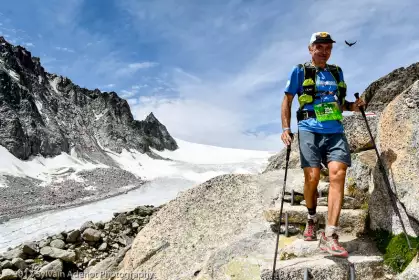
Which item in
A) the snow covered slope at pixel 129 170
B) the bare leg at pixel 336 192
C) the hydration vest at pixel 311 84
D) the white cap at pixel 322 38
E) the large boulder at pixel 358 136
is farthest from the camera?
the snow covered slope at pixel 129 170

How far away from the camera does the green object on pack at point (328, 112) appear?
5887mm

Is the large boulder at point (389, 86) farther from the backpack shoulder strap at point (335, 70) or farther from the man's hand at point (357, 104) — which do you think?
the backpack shoulder strap at point (335, 70)

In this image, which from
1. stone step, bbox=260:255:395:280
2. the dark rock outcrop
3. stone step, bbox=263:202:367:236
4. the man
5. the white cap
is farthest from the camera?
the dark rock outcrop

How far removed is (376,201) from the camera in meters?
6.54

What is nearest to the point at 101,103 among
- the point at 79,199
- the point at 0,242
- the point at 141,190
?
the point at 141,190

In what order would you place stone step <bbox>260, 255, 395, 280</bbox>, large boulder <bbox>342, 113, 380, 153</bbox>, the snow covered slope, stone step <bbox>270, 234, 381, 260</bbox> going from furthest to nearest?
the snow covered slope < large boulder <bbox>342, 113, 380, 153</bbox> < stone step <bbox>270, 234, 381, 260</bbox> < stone step <bbox>260, 255, 395, 280</bbox>

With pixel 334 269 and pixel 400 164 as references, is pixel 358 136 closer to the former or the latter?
pixel 400 164

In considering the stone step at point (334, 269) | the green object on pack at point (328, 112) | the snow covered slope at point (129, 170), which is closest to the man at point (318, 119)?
the green object on pack at point (328, 112)

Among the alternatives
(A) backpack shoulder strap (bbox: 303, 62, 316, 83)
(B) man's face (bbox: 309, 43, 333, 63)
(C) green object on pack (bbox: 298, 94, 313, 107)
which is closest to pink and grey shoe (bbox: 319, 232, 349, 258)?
(C) green object on pack (bbox: 298, 94, 313, 107)

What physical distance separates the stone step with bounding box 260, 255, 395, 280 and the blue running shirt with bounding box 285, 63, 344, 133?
2.01 meters

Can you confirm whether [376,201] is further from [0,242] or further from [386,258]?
[0,242]

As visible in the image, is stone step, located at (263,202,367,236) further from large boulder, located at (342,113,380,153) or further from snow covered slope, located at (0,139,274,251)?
snow covered slope, located at (0,139,274,251)

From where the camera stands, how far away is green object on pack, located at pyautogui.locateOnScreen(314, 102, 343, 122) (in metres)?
5.89

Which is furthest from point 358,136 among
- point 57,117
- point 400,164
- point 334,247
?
point 57,117
